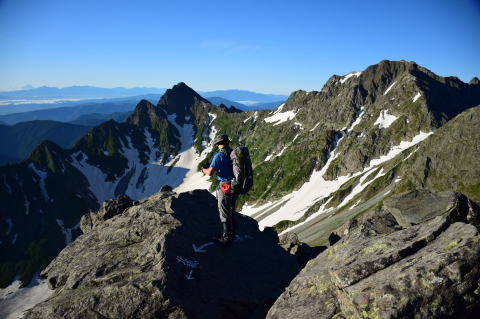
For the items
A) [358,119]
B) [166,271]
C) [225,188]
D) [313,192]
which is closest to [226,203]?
[225,188]

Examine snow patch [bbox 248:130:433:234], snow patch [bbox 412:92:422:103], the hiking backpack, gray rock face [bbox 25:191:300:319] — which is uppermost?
snow patch [bbox 412:92:422:103]

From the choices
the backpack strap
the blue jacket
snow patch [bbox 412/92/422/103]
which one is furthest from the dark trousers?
snow patch [bbox 412/92/422/103]

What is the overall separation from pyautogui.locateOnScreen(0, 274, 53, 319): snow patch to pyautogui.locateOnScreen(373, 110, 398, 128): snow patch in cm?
15964

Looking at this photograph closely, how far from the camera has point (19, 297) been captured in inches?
4122

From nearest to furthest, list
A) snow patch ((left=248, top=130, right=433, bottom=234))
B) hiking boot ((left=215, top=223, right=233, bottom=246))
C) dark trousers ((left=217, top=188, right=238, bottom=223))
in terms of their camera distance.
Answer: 1. dark trousers ((left=217, top=188, right=238, bottom=223))
2. hiking boot ((left=215, top=223, right=233, bottom=246))
3. snow patch ((left=248, top=130, right=433, bottom=234))

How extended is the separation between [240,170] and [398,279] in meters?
8.18

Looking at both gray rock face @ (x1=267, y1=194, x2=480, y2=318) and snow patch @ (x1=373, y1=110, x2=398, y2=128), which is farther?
snow patch @ (x1=373, y1=110, x2=398, y2=128)

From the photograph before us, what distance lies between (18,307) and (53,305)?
10436 cm

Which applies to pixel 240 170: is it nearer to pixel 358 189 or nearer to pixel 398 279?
pixel 398 279

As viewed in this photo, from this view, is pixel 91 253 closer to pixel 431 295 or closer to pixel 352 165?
pixel 431 295

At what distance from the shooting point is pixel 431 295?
948 centimetres

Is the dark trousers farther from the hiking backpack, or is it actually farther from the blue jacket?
the blue jacket

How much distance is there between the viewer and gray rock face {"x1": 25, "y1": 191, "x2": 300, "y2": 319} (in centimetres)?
1333

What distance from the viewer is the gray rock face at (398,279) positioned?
31.2 feet
